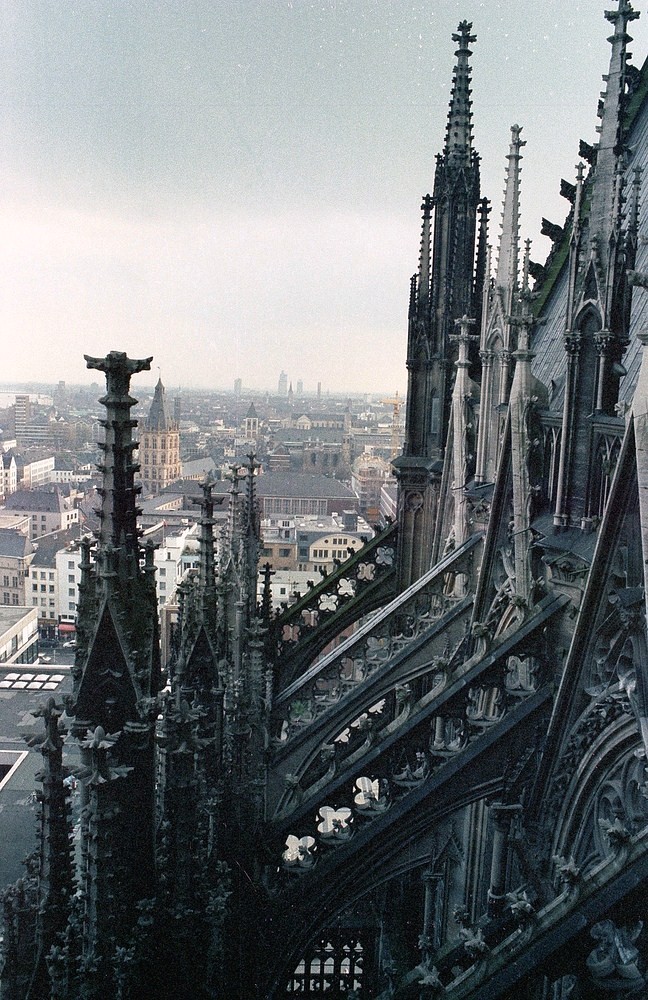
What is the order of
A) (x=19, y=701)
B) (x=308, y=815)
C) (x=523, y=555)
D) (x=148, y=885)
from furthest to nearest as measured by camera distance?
1. (x=19, y=701)
2. (x=523, y=555)
3. (x=308, y=815)
4. (x=148, y=885)

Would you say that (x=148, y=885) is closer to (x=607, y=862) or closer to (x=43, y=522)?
(x=607, y=862)

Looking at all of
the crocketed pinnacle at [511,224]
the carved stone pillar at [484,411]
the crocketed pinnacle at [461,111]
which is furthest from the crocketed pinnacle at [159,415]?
the crocketed pinnacle at [511,224]

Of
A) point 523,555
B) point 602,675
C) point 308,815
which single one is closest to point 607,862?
point 602,675

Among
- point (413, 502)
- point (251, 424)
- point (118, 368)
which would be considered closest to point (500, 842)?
point (118, 368)

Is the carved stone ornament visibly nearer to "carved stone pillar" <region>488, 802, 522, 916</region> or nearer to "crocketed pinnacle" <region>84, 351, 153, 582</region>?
"carved stone pillar" <region>488, 802, 522, 916</region>

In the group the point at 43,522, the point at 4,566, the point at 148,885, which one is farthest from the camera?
the point at 43,522
